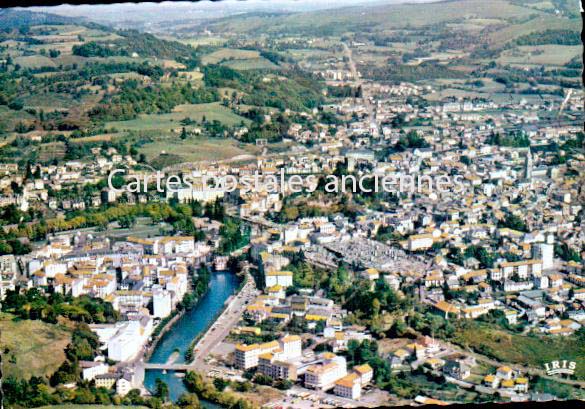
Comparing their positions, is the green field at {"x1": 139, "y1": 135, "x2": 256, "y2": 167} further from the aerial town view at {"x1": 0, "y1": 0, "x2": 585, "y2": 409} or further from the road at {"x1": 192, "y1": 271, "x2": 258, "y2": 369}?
the road at {"x1": 192, "y1": 271, "x2": 258, "y2": 369}

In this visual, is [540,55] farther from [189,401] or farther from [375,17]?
[189,401]

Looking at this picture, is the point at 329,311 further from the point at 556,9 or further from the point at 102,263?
the point at 556,9

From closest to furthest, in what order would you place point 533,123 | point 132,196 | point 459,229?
point 459,229
point 132,196
point 533,123

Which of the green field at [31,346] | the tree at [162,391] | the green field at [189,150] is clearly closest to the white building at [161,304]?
the green field at [31,346]

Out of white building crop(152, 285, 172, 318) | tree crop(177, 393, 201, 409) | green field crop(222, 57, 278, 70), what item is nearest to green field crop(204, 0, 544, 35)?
green field crop(222, 57, 278, 70)

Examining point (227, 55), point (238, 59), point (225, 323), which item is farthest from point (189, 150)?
point (225, 323)

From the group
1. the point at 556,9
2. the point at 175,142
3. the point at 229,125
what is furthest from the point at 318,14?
the point at 556,9
